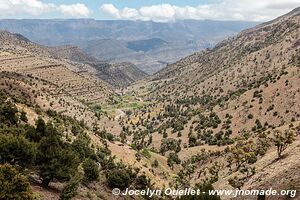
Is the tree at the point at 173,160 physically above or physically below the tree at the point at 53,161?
below

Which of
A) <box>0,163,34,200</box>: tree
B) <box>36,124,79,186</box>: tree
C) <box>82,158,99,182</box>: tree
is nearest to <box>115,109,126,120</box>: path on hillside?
<box>82,158,99,182</box>: tree

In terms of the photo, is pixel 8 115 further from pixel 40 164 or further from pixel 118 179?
pixel 118 179

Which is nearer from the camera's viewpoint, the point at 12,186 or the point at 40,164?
the point at 12,186

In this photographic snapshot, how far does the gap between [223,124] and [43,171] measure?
78723 mm

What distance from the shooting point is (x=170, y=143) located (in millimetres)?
106062

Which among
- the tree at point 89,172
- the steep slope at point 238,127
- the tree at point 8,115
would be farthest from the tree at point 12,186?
the tree at point 8,115

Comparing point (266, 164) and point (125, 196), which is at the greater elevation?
point (266, 164)

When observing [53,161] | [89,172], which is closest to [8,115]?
[89,172]

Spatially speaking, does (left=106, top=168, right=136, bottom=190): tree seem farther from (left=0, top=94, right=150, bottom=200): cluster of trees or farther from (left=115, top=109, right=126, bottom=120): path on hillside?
(left=115, top=109, right=126, bottom=120): path on hillside

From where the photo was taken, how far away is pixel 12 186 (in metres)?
26.5

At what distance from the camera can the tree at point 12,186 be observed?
2617cm

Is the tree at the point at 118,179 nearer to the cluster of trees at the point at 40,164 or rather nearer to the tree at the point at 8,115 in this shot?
the cluster of trees at the point at 40,164

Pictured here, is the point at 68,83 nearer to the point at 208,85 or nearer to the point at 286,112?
the point at 208,85

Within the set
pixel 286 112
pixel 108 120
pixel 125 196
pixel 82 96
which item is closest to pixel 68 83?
pixel 82 96
